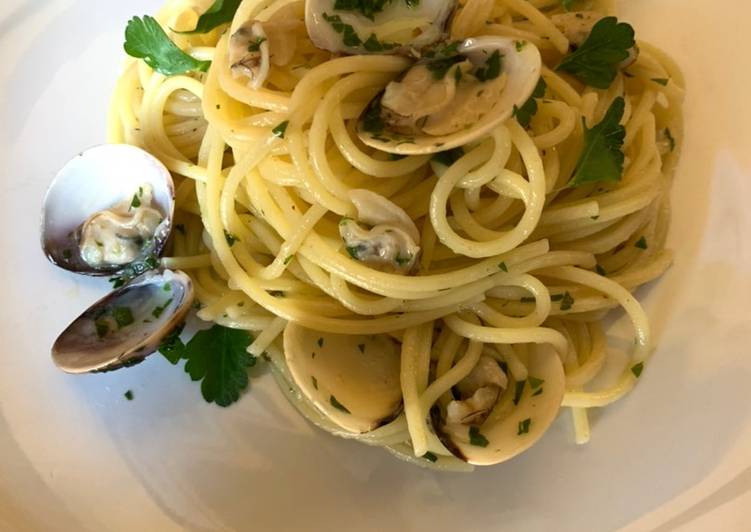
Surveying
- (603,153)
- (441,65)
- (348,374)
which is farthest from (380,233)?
(603,153)

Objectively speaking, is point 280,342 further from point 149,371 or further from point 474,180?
point 474,180

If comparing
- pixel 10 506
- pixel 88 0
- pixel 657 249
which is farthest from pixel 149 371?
pixel 657 249

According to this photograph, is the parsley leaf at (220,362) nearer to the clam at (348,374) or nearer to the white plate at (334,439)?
the white plate at (334,439)

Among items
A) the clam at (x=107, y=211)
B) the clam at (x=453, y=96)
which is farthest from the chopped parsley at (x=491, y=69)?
the clam at (x=107, y=211)

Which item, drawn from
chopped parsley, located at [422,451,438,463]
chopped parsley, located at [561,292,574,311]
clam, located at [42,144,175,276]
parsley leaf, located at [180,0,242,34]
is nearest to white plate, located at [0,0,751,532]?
chopped parsley, located at [422,451,438,463]

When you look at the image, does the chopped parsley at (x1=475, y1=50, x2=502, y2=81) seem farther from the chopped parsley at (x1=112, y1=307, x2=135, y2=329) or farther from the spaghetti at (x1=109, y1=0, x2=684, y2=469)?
the chopped parsley at (x1=112, y1=307, x2=135, y2=329)
